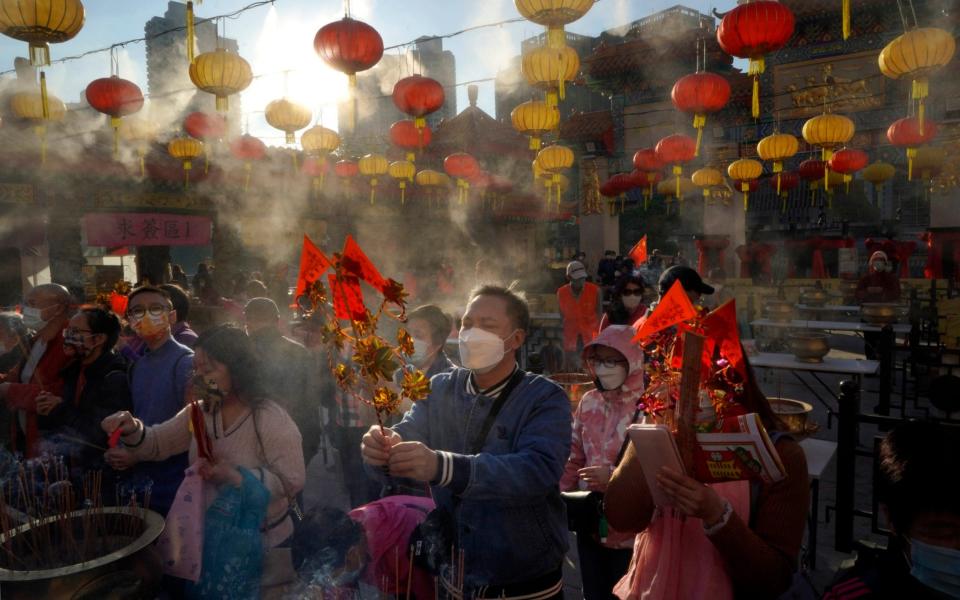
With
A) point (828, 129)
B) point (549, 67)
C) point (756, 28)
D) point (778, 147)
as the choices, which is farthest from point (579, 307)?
point (778, 147)

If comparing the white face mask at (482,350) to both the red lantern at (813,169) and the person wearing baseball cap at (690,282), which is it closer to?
the person wearing baseball cap at (690,282)

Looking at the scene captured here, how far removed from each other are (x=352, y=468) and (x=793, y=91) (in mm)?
16377

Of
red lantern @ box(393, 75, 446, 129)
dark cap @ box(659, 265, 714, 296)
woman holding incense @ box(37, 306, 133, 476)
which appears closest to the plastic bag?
woman holding incense @ box(37, 306, 133, 476)

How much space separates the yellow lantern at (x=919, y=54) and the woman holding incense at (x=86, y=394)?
21.4 feet

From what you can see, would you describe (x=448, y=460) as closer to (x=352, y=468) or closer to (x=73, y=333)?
(x=73, y=333)

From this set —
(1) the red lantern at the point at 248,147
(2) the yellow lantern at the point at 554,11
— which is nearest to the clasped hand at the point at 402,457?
(2) the yellow lantern at the point at 554,11

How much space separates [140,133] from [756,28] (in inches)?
371

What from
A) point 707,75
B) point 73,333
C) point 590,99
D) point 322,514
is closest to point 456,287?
point 707,75

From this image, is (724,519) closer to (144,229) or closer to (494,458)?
(494,458)

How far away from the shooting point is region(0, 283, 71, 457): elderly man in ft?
10.3

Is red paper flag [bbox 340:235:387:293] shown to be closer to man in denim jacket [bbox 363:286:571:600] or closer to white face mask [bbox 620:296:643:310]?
man in denim jacket [bbox 363:286:571:600]

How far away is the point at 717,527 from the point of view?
151 centimetres

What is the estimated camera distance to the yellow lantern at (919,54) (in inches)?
207

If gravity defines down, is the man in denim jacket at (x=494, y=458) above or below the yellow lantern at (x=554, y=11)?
below
